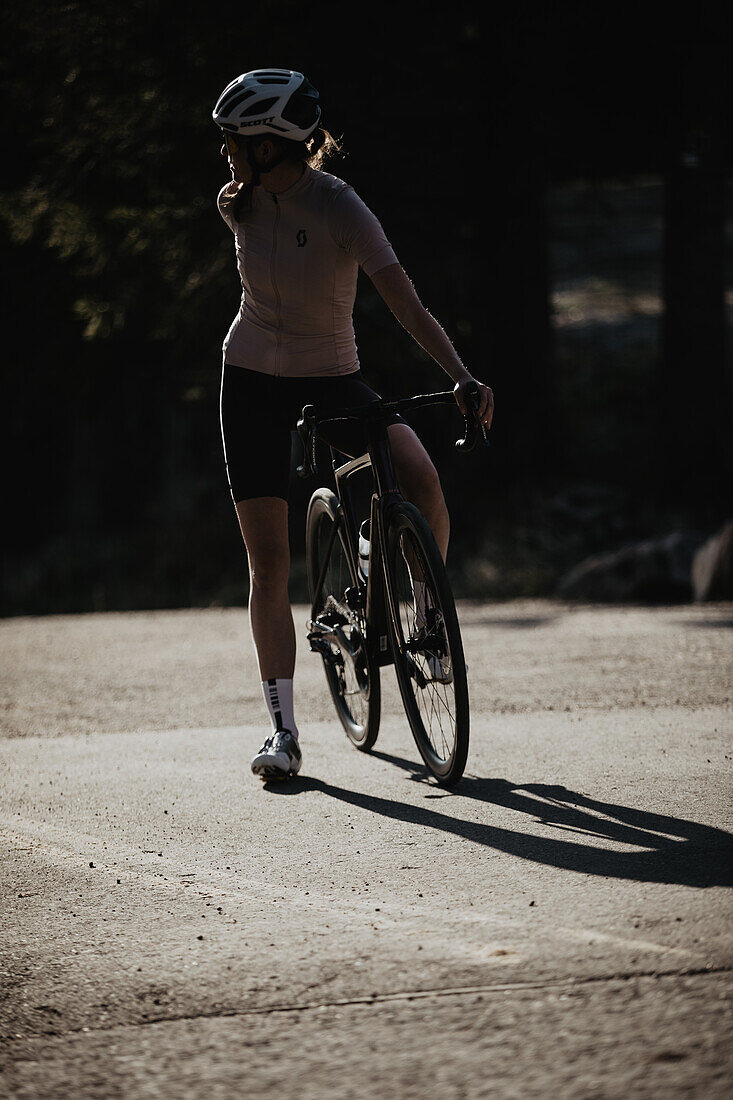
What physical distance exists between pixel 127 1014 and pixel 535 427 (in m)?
12.4

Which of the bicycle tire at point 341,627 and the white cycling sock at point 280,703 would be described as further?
the bicycle tire at point 341,627

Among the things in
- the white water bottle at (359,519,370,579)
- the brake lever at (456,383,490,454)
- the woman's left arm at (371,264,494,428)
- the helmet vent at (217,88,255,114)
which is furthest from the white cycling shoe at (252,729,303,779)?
the helmet vent at (217,88,255,114)

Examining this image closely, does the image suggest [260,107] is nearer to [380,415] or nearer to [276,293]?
[276,293]

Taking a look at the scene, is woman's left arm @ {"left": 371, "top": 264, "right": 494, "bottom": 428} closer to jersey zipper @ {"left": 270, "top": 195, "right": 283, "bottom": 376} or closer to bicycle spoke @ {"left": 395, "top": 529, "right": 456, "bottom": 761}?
jersey zipper @ {"left": 270, "top": 195, "right": 283, "bottom": 376}

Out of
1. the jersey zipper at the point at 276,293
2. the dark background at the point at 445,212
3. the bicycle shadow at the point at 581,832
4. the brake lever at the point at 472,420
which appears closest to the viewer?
the bicycle shadow at the point at 581,832

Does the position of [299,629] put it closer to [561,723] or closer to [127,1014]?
[561,723]

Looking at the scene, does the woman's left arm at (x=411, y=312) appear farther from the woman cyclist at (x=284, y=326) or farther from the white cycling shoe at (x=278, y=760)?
the white cycling shoe at (x=278, y=760)

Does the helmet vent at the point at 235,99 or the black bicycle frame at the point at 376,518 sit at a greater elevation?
the helmet vent at the point at 235,99

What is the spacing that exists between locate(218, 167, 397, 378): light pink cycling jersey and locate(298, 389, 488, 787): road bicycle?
284mm

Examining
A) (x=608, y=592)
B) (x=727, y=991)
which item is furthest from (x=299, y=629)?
(x=727, y=991)

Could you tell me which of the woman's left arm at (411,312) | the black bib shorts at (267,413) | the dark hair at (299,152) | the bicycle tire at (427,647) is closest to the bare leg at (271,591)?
the black bib shorts at (267,413)

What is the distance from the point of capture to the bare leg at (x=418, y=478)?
4465 millimetres

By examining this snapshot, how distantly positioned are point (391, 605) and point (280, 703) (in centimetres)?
60

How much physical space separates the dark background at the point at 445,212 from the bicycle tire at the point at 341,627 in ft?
23.9
